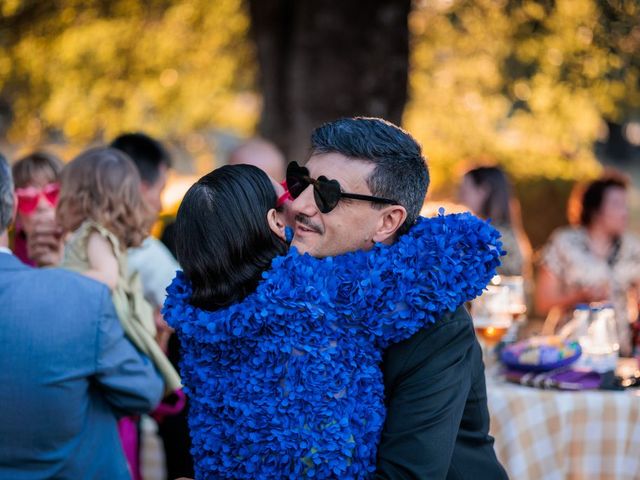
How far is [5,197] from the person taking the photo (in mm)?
2451

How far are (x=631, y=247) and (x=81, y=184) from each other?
3585mm

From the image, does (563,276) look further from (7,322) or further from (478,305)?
(7,322)

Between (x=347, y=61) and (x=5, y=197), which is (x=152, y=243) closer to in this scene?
(x=5, y=197)

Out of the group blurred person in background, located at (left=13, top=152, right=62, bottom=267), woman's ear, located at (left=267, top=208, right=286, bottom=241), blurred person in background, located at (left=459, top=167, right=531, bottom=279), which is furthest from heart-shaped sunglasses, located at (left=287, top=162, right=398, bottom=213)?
blurred person in background, located at (left=459, top=167, right=531, bottom=279)

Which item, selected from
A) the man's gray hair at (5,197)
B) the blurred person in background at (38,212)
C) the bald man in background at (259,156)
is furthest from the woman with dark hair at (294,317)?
the bald man in background at (259,156)

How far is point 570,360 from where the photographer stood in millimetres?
3484

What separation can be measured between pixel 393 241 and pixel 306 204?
24 cm

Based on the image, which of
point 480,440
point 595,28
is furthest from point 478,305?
point 595,28

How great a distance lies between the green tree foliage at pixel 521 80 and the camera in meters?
7.44

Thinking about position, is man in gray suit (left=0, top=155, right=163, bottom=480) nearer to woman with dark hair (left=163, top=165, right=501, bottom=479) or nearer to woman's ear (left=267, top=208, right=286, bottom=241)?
woman with dark hair (left=163, top=165, right=501, bottom=479)

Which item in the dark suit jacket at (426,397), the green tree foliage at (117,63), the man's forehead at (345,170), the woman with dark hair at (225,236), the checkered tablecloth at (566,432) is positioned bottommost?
the checkered tablecloth at (566,432)

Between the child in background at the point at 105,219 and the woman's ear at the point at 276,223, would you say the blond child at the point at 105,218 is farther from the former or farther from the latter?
the woman's ear at the point at 276,223

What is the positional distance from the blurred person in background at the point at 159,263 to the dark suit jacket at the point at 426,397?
2224mm

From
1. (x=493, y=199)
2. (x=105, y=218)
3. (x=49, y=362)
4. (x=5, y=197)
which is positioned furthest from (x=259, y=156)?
(x=49, y=362)
